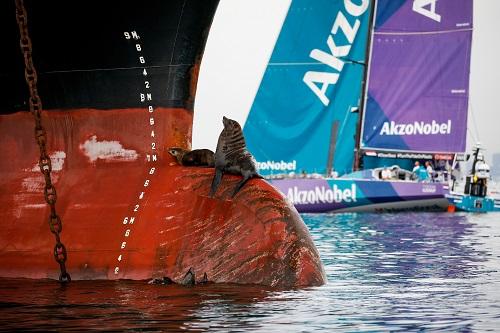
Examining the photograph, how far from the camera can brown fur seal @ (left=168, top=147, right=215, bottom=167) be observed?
14148mm

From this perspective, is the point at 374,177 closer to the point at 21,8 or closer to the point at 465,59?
the point at 465,59

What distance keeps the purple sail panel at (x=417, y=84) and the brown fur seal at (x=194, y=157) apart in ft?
117

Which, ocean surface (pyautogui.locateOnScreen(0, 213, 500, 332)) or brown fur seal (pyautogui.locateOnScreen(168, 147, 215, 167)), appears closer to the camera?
ocean surface (pyautogui.locateOnScreen(0, 213, 500, 332))

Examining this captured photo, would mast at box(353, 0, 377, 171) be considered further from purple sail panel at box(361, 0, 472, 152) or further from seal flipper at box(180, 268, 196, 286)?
seal flipper at box(180, 268, 196, 286)

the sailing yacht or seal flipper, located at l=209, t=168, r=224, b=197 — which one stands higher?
the sailing yacht

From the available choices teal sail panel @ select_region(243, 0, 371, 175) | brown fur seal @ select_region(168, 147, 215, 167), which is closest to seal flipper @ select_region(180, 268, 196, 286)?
brown fur seal @ select_region(168, 147, 215, 167)

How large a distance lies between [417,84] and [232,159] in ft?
121

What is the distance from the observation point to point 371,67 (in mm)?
49938

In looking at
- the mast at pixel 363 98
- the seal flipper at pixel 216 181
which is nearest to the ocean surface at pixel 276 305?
the seal flipper at pixel 216 181

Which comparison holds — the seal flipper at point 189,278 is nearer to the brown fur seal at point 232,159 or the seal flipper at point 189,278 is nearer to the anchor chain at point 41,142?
the brown fur seal at point 232,159

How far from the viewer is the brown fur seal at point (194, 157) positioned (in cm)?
1415

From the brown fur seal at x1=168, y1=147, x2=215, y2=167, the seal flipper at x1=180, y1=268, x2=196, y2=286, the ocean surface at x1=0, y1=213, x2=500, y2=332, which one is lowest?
the ocean surface at x1=0, y1=213, x2=500, y2=332

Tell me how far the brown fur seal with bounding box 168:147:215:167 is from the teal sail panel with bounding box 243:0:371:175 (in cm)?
3587

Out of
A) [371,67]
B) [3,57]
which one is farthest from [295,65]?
[3,57]
